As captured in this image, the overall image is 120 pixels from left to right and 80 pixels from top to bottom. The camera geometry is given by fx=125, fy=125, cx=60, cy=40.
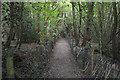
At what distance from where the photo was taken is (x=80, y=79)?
5621 mm

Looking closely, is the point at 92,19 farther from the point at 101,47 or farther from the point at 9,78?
the point at 9,78

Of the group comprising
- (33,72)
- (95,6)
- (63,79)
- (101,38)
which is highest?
(95,6)

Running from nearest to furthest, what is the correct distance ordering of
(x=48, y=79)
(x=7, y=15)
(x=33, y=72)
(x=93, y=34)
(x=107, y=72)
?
(x=107, y=72), (x=33, y=72), (x=7, y=15), (x=48, y=79), (x=93, y=34)

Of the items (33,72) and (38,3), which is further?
(38,3)

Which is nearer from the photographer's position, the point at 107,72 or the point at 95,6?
the point at 107,72

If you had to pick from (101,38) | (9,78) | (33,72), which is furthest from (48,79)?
(101,38)

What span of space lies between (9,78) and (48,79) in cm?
311

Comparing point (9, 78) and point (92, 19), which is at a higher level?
point (92, 19)

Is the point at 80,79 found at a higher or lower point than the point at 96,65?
lower

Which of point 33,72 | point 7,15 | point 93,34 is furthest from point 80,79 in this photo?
point 7,15

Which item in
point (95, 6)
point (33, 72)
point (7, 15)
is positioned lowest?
point (33, 72)

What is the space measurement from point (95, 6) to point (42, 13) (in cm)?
315

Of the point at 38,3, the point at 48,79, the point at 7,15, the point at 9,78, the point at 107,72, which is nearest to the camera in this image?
the point at 9,78

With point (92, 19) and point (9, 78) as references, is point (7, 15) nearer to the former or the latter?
point (9, 78)
